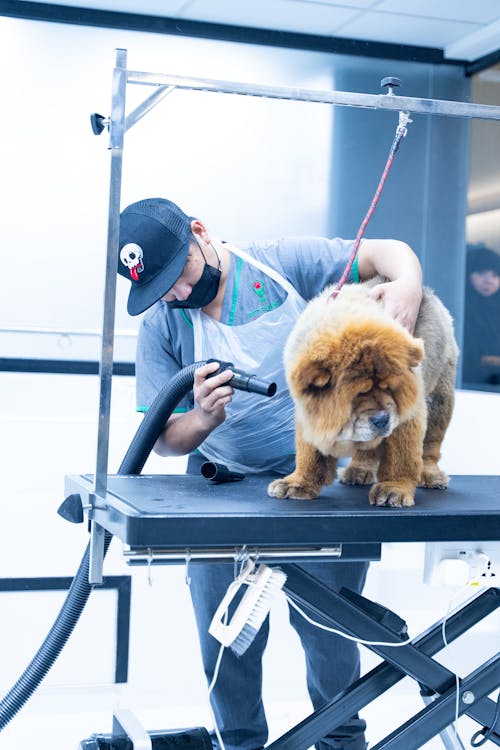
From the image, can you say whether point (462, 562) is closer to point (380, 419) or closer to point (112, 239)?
point (380, 419)

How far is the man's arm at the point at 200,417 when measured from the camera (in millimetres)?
1769

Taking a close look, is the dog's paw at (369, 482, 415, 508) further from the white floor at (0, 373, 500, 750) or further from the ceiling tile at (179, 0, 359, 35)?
the ceiling tile at (179, 0, 359, 35)

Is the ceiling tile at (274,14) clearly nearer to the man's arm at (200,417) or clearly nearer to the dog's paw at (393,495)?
the man's arm at (200,417)

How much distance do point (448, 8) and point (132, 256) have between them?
2732 millimetres

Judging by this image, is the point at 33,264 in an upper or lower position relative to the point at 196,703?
upper

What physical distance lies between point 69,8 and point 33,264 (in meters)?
1.13

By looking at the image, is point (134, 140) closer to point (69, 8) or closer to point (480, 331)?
point (69, 8)

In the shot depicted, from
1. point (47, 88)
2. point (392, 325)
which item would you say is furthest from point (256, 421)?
point (47, 88)

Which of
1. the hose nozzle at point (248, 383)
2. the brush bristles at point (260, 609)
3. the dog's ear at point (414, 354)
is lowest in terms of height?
the brush bristles at point (260, 609)

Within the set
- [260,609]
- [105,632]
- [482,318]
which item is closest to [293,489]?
[260,609]

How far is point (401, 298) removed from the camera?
1.79 meters

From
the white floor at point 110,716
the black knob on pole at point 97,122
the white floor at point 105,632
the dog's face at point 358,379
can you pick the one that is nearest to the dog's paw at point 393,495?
the dog's face at point 358,379

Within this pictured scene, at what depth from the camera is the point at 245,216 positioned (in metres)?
4.12

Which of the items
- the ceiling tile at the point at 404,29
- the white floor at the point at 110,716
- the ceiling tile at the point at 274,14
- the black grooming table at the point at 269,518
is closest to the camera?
the black grooming table at the point at 269,518
